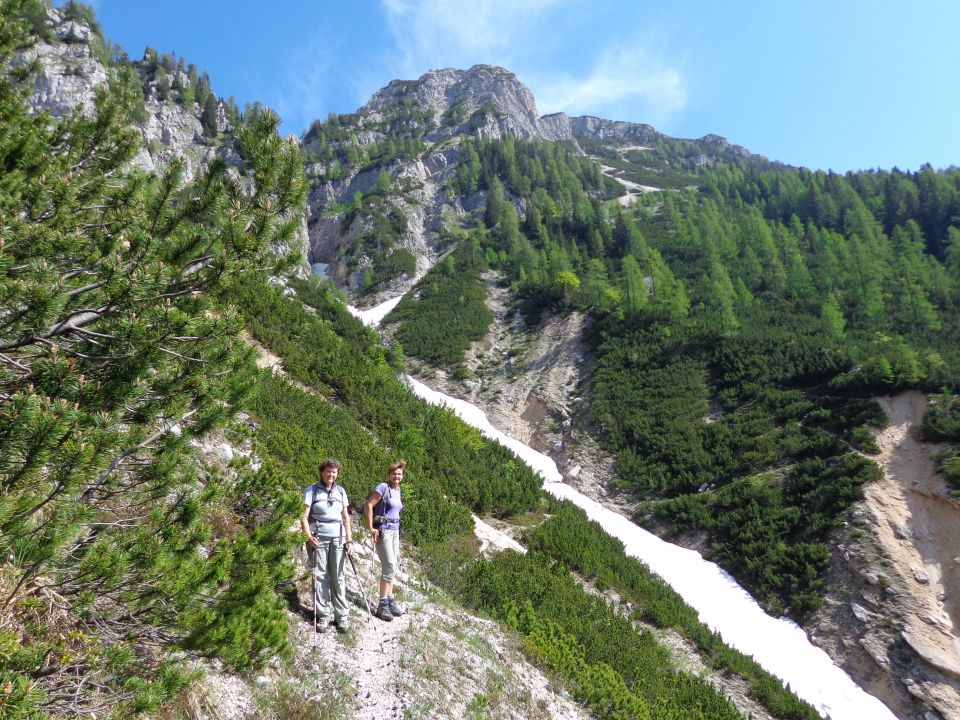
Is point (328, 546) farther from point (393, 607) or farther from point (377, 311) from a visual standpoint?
point (377, 311)

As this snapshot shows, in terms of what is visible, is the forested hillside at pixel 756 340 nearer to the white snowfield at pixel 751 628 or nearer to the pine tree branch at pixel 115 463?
the white snowfield at pixel 751 628

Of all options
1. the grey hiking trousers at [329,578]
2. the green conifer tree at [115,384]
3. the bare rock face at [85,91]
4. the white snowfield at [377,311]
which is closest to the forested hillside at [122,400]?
the green conifer tree at [115,384]

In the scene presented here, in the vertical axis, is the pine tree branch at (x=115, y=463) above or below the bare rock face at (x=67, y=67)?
below

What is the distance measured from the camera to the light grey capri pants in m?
5.66

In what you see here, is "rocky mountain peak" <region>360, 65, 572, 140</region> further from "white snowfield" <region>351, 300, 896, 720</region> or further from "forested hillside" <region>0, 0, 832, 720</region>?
"forested hillside" <region>0, 0, 832, 720</region>

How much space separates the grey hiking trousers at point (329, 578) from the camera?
5.10 metres

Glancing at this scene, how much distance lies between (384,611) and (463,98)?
14265 centimetres

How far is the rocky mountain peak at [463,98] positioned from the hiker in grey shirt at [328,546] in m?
120

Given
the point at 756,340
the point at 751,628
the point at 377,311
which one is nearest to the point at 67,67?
the point at 377,311

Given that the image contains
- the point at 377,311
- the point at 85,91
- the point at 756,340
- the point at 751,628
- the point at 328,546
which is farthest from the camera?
the point at 85,91

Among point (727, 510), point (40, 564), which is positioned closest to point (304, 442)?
point (40, 564)

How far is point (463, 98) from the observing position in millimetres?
129750

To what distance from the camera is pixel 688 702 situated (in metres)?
7.88

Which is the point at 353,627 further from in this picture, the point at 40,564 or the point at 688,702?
the point at 688,702
